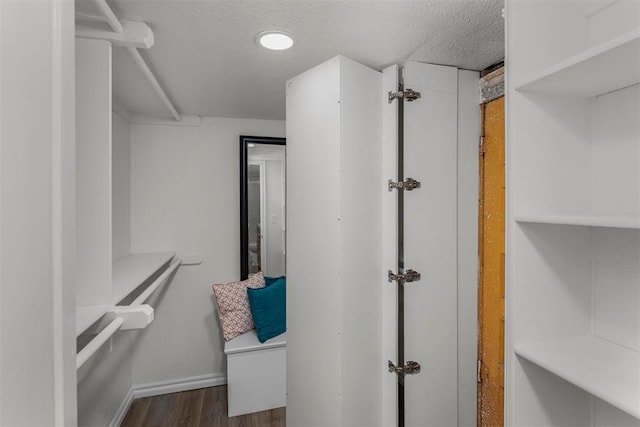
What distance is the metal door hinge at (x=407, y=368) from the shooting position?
1626 mm

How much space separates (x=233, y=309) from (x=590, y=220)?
2293 millimetres

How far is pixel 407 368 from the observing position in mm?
1625

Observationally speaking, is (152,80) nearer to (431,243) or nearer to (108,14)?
(108,14)

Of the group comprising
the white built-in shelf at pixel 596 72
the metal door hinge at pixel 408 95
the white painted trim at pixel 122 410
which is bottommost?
the white painted trim at pixel 122 410

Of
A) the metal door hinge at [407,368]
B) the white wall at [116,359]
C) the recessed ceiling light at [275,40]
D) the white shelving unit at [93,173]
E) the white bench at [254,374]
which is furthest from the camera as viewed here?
the white bench at [254,374]

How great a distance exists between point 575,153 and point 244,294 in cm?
224

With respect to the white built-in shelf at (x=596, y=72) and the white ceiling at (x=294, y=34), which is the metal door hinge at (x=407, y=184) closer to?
the white ceiling at (x=294, y=34)

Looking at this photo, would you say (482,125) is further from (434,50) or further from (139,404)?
(139,404)

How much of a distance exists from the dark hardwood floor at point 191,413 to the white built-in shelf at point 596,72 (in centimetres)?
241

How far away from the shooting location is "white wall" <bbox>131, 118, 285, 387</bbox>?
8.65ft

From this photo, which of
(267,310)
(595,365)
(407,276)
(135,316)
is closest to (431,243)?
(407,276)

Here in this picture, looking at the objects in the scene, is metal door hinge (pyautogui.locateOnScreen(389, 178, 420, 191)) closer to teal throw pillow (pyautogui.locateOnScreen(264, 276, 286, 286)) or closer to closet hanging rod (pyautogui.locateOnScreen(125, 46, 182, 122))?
closet hanging rod (pyautogui.locateOnScreen(125, 46, 182, 122))

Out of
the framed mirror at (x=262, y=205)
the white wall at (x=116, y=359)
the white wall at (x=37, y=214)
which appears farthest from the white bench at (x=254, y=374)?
the white wall at (x=37, y=214)

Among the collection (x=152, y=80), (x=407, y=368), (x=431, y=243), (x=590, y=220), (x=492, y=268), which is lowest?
(x=407, y=368)
